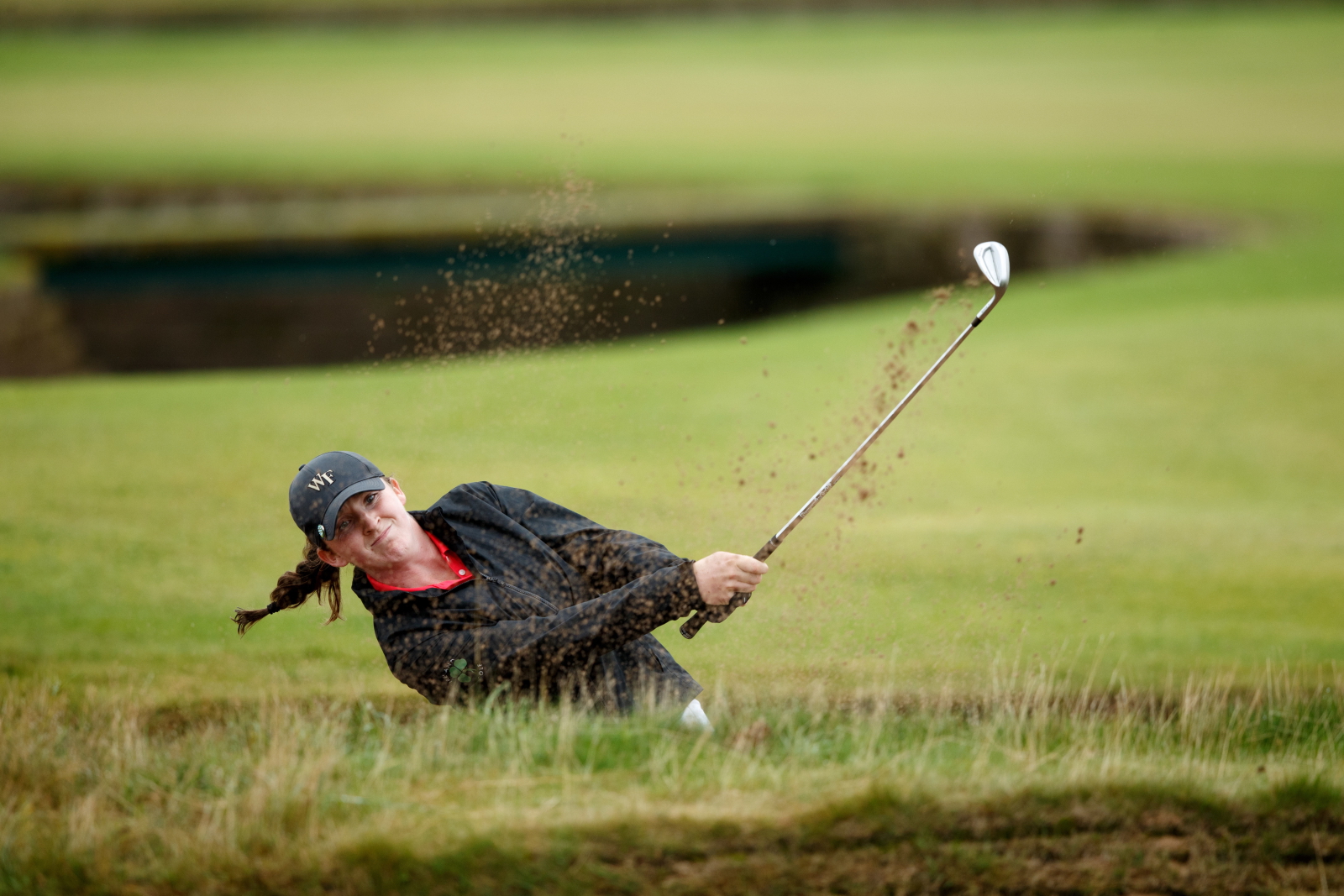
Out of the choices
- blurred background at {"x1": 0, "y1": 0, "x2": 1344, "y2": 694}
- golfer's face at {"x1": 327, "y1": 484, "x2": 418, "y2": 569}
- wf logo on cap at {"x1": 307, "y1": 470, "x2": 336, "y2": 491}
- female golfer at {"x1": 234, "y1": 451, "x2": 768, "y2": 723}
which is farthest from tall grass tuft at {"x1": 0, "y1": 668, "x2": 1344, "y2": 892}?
blurred background at {"x1": 0, "y1": 0, "x2": 1344, "y2": 694}

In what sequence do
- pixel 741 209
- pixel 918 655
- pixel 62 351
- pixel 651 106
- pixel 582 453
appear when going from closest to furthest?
pixel 918 655
pixel 582 453
pixel 62 351
pixel 741 209
pixel 651 106

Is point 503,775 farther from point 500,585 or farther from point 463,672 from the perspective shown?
point 500,585

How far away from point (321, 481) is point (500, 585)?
48cm

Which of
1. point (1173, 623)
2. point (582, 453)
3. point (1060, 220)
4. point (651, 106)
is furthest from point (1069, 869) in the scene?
point (651, 106)

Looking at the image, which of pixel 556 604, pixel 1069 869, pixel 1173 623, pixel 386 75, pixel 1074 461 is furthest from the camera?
pixel 386 75

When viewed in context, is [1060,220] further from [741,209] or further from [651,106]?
[651,106]

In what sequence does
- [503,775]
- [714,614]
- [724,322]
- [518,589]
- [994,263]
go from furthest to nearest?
[724,322]
[994,263]
[518,589]
[714,614]
[503,775]

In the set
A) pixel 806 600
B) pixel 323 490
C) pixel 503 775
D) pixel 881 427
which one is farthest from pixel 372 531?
pixel 806 600

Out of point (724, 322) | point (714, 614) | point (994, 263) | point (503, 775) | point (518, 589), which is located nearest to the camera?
point (503, 775)

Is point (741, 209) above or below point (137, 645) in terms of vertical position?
above

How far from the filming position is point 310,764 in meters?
2.48

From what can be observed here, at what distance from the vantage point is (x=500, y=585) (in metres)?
2.90

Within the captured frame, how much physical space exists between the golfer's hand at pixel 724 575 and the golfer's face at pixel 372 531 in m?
0.68

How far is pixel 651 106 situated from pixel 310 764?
21.4 m
